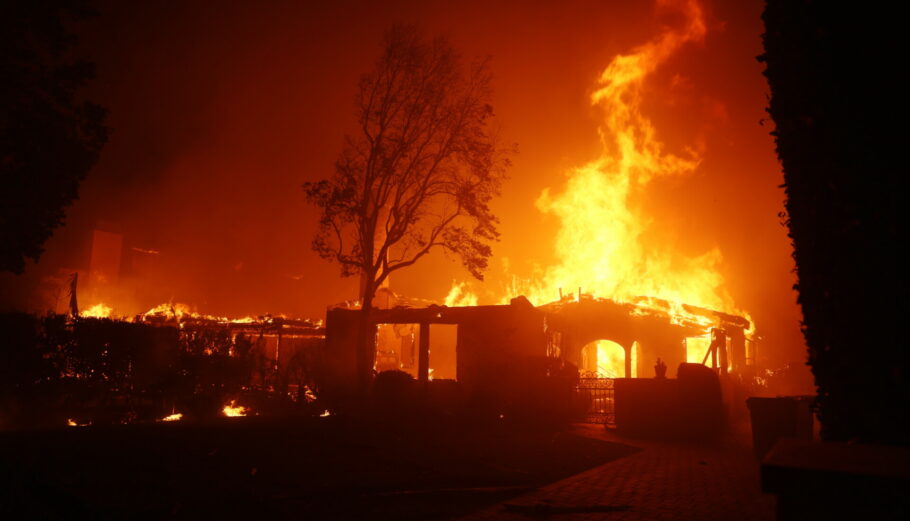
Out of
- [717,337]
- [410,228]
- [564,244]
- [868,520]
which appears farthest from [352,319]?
[868,520]

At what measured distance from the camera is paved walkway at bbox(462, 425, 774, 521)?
6.66 meters

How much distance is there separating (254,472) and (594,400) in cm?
1500

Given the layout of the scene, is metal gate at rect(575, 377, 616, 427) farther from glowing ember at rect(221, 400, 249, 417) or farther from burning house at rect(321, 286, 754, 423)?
glowing ember at rect(221, 400, 249, 417)

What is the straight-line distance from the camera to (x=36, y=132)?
451 inches

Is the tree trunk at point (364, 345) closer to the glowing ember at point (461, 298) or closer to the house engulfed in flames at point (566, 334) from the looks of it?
the house engulfed in flames at point (566, 334)

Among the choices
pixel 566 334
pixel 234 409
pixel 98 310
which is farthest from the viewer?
pixel 98 310

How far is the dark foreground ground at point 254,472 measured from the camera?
6492 mm

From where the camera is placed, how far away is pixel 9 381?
10664mm

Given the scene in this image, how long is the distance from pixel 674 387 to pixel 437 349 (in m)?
28.4

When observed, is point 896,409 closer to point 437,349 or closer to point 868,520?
point 868,520

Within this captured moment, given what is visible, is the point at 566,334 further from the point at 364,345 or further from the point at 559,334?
the point at 364,345

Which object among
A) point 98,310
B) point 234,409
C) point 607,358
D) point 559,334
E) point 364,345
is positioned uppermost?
point 98,310

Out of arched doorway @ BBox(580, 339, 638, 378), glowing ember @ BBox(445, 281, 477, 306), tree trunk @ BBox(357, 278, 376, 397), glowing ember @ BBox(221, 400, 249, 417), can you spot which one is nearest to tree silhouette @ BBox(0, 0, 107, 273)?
glowing ember @ BBox(221, 400, 249, 417)

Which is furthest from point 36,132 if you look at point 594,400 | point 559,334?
point 559,334
